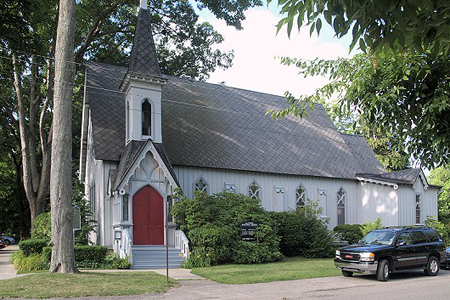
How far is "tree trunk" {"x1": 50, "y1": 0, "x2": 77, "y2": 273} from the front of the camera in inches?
600

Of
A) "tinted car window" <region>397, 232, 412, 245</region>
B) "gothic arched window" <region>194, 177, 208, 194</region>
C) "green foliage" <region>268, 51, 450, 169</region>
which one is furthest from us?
"gothic arched window" <region>194, 177, 208, 194</region>

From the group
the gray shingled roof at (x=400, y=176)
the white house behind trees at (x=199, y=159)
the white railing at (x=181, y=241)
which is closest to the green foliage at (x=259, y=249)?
the white railing at (x=181, y=241)

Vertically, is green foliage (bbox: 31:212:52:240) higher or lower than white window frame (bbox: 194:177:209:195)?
lower

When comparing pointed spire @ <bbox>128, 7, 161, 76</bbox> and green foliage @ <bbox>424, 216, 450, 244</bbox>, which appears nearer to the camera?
pointed spire @ <bbox>128, 7, 161, 76</bbox>

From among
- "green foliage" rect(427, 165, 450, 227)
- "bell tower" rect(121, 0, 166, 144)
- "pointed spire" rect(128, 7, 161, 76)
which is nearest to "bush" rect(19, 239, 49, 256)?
"bell tower" rect(121, 0, 166, 144)

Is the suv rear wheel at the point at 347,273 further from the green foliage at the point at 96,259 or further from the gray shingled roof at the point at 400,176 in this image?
the gray shingled roof at the point at 400,176

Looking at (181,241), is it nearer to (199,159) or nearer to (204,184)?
(204,184)

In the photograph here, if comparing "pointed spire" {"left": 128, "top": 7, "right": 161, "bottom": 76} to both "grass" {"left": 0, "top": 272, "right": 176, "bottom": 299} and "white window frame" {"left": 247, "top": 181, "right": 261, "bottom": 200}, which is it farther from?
"grass" {"left": 0, "top": 272, "right": 176, "bottom": 299}

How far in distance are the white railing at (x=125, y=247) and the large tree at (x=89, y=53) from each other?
10.8m

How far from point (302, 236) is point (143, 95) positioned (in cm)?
1140

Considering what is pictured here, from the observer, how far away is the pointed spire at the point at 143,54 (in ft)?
76.8

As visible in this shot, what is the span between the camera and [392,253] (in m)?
16.5

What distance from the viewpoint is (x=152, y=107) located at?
23578mm

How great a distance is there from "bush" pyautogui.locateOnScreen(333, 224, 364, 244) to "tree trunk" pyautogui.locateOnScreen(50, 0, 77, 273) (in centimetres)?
1861
